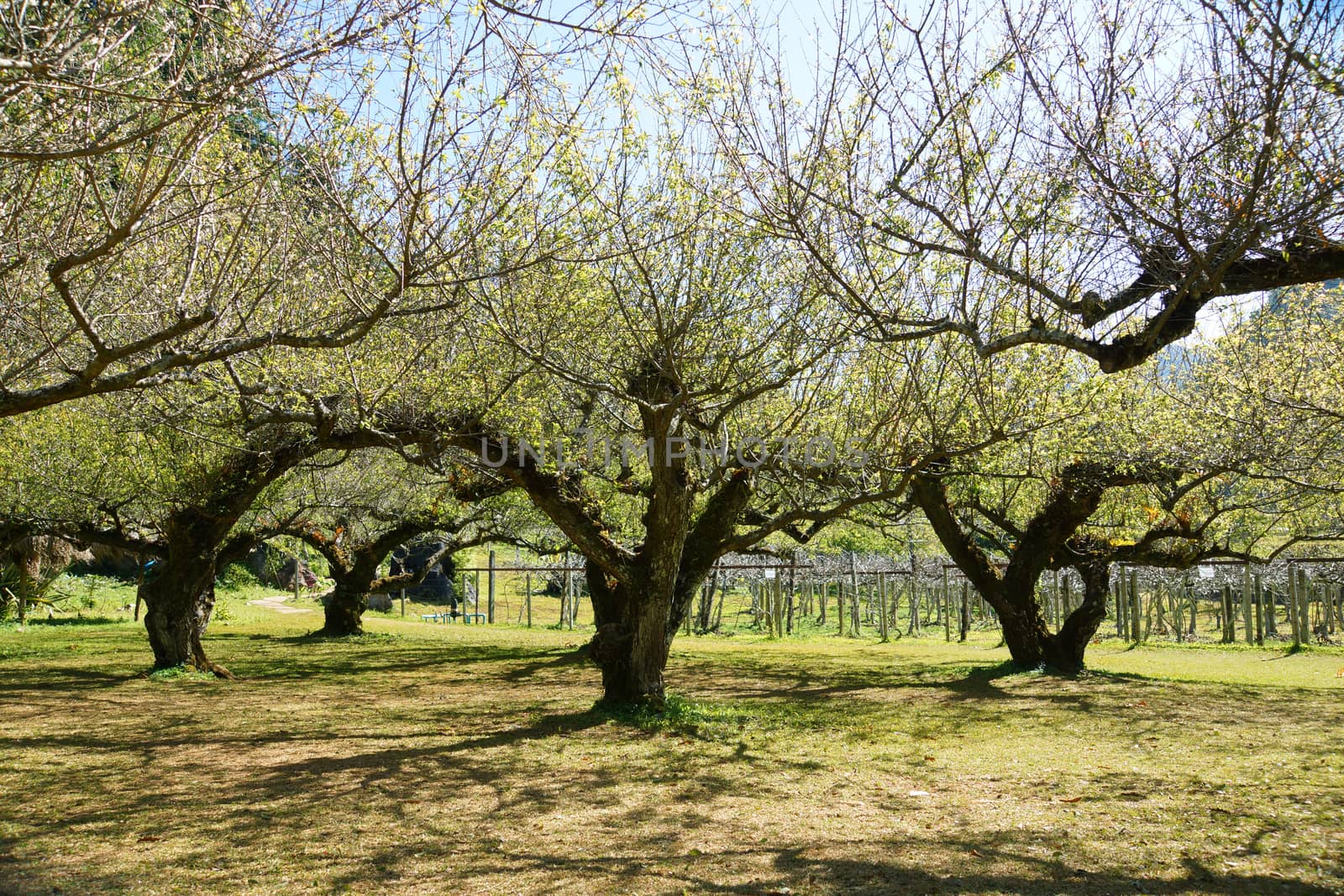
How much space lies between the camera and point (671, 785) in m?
6.68

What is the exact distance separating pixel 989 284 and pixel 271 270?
18.2 ft

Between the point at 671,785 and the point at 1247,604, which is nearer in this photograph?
the point at 671,785

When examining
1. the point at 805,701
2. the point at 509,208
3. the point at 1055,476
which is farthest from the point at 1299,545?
the point at 509,208

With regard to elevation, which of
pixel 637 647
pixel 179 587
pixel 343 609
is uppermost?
pixel 179 587

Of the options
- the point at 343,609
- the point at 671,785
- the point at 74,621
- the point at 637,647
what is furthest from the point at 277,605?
the point at 671,785

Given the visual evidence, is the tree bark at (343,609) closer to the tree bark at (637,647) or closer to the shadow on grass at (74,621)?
the shadow on grass at (74,621)

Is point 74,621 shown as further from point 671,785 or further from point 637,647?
point 671,785

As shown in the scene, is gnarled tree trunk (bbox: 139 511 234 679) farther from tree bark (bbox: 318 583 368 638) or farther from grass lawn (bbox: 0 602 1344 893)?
tree bark (bbox: 318 583 368 638)

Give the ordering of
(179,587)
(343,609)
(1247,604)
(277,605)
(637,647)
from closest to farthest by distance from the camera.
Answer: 1. (637,647)
2. (179,587)
3. (1247,604)
4. (343,609)
5. (277,605)

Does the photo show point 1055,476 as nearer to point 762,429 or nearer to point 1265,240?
point 762,429

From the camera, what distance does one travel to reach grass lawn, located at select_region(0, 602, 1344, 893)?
15.4ft

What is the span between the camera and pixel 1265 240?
4281 millimetres

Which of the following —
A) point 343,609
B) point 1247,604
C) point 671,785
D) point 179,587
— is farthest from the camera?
point 343,609

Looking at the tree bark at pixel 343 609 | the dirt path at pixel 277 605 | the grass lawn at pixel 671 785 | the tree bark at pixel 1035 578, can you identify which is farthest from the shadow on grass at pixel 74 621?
the tree bark at pixel 1035 578
